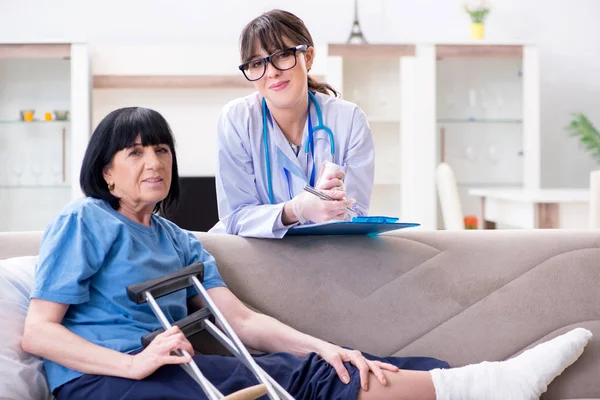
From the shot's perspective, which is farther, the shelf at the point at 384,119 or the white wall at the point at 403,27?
the white wall at the point at 403,27

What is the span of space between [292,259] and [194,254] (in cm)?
28

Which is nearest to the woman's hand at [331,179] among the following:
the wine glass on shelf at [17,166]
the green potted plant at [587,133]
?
the wine glass on shelf at [17,166]

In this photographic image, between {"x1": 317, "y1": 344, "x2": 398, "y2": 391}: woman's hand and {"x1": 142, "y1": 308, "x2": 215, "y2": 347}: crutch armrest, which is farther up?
{"x1": 142, "y1": 308, "x2": 215, "y2": 347}: crutch armrest

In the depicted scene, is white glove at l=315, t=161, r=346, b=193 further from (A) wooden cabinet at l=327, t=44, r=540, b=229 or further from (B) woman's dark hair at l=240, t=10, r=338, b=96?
(A) wooden cabinet at l=327, t=44, r=540, b=229

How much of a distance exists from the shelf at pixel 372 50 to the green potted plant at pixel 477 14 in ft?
1.60

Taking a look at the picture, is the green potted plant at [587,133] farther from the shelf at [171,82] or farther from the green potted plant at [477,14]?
the shelf at [171,82]

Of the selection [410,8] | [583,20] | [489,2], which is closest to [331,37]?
[410,8]

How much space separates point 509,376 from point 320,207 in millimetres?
612

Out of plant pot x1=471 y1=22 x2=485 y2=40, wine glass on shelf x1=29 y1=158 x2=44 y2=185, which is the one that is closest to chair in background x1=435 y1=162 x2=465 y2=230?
plant pot x1=471 y1=22 x2=485 y2=40

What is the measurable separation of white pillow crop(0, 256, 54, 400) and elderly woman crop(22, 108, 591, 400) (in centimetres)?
4

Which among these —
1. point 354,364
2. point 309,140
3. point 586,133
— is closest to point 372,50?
point 586,133

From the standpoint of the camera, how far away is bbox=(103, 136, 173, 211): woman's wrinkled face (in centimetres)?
175

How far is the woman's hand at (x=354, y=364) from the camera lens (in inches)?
64.9

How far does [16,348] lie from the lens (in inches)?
63.5
